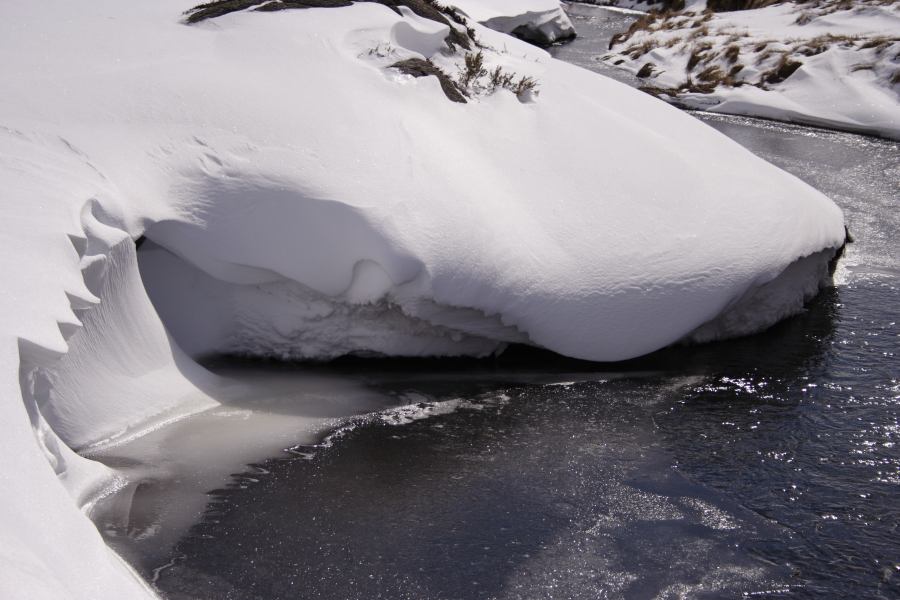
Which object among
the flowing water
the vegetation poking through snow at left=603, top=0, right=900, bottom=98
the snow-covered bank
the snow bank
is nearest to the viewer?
the flowing water

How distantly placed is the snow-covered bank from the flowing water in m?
10.3

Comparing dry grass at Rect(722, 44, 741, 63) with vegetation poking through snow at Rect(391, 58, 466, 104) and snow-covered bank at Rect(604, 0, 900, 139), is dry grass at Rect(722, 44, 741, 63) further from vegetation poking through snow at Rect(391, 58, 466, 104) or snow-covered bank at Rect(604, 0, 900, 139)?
vegetation poking through snow at Rect(391, 58, 466, 104)

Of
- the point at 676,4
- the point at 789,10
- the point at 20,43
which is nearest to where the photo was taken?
the point at 20,43

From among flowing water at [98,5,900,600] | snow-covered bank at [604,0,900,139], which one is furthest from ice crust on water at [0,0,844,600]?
snow-covered bank at [604,0,900,139]

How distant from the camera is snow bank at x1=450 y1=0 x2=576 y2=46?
80.5 feet

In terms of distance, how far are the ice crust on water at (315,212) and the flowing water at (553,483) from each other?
1.49ft

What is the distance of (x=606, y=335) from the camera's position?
7414mm

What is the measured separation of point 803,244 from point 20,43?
25.4ft

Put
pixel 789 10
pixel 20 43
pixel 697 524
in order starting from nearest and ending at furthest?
1. pixel 697 524
2. pixel 20 43
3. pixel 789 10

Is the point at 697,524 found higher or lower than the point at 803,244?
lower

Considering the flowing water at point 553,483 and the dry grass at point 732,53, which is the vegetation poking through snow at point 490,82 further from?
the dry grass at point 732,53

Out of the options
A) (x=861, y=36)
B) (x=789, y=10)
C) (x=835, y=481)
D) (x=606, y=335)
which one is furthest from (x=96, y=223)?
(x=789, y=10)

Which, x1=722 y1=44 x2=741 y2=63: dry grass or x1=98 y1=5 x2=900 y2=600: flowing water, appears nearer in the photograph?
x1=98 y1=5 x2=900 y2=600: flowing water

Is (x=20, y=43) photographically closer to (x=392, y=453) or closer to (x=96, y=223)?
(x=96, y=223)
